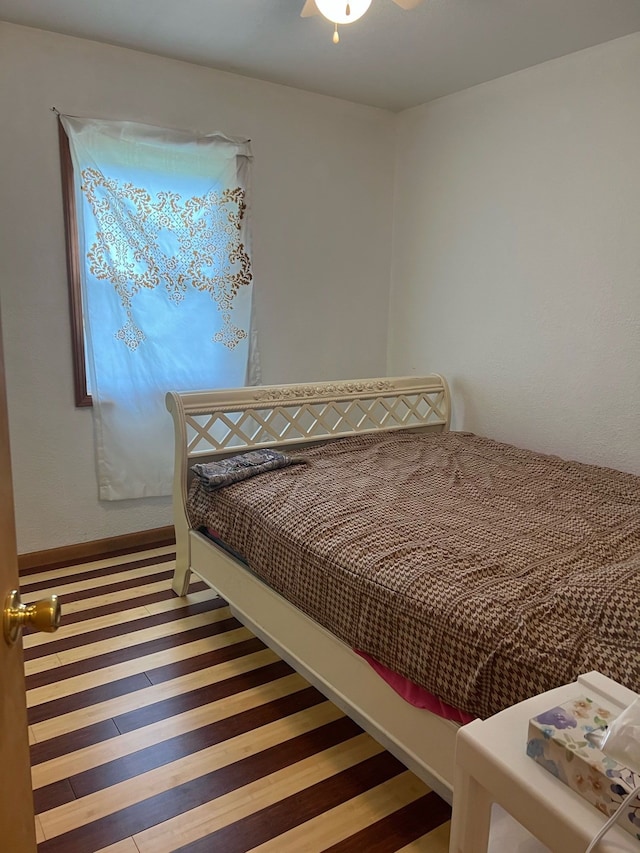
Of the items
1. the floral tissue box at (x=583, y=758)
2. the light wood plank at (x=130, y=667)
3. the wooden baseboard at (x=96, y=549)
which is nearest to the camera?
the floral tissue box at (x=583, y=758)

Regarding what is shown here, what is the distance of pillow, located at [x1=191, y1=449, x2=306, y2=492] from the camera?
2486 millimetres

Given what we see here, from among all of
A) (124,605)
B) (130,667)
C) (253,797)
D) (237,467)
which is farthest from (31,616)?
(124,605)

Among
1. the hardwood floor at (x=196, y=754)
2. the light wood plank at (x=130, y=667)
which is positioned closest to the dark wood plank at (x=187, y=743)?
the hardwood floor at (x=196, y=754)

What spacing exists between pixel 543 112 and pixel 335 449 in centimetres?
192

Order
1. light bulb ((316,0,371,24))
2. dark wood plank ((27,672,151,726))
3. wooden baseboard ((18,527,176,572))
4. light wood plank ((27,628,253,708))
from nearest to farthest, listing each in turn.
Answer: light bulb ((316,0,371,24)), dark wood plank ((27,672,151,726)), light wood plank ((27,628,253,708)), wooden baseboard ((18,527,176,572))

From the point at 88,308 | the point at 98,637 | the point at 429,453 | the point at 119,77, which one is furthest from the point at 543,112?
the point at 98,637

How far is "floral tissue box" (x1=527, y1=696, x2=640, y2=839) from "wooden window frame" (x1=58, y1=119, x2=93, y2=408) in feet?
8.90

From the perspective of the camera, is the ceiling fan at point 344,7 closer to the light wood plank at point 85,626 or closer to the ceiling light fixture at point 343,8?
the ceiling light fixture at point 343,8

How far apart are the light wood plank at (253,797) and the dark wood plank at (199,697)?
41 centimetres

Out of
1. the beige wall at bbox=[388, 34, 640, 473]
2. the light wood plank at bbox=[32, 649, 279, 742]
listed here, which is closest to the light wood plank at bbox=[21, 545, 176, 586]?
the light wood plank at bbox=[32, 649, 279, 742]

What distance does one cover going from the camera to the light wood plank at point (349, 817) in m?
1.52

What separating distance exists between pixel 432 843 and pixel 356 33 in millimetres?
2928

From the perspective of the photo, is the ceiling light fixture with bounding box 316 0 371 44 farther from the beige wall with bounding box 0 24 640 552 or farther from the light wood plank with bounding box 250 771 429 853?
the light wood plank with bounding box 250 771 429 853

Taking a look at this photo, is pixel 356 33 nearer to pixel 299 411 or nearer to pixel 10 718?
pixel 299 411
